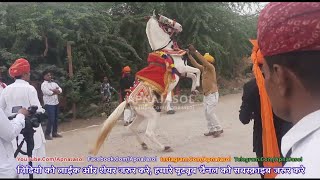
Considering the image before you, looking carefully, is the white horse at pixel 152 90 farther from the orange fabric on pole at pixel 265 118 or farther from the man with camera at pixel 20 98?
the orange fabric on pole at pixel 265 118

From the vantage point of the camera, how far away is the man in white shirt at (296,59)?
73 centimetres

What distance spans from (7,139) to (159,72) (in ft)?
9.22

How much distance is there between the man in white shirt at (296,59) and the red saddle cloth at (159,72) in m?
3.83

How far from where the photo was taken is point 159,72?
4664 millimetres

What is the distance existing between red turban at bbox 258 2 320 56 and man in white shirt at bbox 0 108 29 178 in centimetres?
162

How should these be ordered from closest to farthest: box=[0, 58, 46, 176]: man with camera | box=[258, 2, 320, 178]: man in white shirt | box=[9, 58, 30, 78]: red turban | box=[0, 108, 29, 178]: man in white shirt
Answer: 1. box=[258, 2, 320, 178]: man in white shirt
2. box=[0, 108, 29, 178]: man in white shirt
3. box=[0, 58, 46, 176]: man with camera
4. box=[9, 58, 30, 78]: red turban

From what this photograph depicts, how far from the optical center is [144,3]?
9.73 m

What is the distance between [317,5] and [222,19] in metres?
11.5

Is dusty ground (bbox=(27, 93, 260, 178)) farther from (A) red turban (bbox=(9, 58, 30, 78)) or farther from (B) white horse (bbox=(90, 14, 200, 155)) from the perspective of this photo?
(A) red turban (bbox=(9, 58, 30, 78))

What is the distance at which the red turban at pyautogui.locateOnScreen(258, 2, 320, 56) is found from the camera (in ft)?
2.43

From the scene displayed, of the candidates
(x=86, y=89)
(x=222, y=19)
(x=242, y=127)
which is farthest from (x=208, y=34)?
(x=242, y=127)

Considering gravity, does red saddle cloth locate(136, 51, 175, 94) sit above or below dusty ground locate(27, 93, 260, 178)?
above

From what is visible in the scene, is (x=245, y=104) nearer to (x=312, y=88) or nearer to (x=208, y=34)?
(x=312, y=88)

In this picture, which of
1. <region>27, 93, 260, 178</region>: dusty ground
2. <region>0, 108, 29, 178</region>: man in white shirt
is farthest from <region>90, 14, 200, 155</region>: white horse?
A: <region>0, 108, 29, 178</region>: man in white shirt
